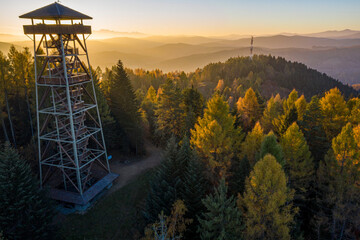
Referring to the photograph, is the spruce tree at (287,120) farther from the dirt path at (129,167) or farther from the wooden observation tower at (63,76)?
the wooden observation tower at (63,76)

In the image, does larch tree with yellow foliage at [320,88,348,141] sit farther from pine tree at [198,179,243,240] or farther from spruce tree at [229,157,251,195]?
pine tree at [198,179,243,240]

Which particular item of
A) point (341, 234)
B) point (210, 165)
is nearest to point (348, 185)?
point (341, 234)

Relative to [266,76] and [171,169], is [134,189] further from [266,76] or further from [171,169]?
[266,76]

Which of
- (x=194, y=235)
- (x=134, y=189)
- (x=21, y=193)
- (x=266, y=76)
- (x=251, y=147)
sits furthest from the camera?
(x=266, y=76)

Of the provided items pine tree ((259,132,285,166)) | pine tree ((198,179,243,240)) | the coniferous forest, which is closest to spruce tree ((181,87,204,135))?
the coniferous forest

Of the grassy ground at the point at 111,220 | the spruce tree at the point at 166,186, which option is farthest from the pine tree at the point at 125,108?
the spruce tree at the point at 166,186
